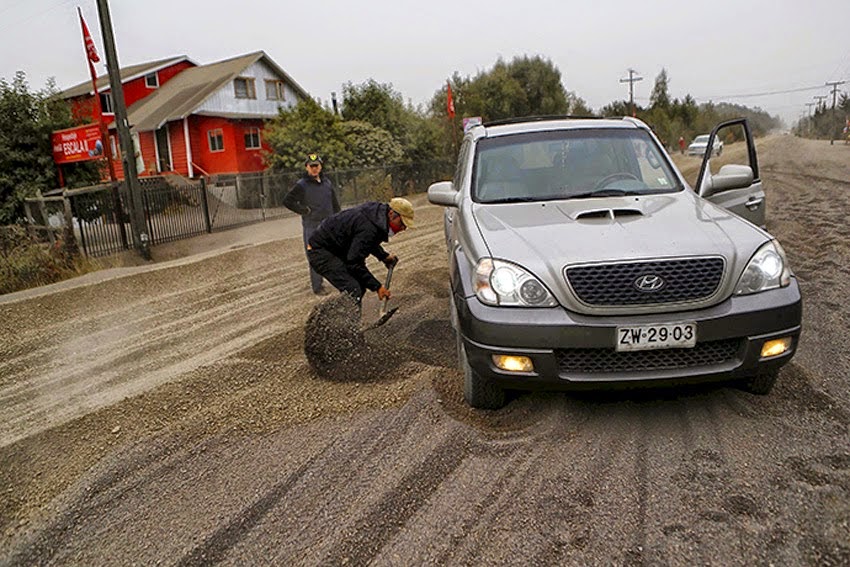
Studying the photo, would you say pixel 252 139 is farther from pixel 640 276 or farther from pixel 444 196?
pixel 640 276

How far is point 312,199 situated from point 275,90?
31730 millimetres

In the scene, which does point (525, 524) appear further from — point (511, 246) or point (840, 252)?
point (840, 252)

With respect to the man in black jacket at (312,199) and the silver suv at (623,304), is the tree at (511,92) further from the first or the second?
the silver suv at (623,304)

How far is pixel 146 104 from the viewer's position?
37719mm

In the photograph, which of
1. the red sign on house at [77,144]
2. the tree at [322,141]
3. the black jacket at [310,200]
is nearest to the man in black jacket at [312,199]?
the black jacket at [310,200]

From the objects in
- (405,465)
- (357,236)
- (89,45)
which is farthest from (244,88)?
(405,465)

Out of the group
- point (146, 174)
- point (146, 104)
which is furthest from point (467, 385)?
point (146, 104)

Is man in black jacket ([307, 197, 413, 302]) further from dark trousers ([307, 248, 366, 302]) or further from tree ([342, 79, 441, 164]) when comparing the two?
tree ([342, 79, 441, 164])

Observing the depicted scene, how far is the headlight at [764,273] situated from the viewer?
11.4ft

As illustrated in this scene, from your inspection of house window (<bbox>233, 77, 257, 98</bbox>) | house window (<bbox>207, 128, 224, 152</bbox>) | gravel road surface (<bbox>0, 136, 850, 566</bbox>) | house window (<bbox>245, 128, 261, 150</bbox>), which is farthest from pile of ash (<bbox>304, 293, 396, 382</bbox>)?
house window (<bbox>233, 77, 257, 98</bbox>)

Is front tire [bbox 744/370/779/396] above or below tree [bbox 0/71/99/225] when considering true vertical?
below

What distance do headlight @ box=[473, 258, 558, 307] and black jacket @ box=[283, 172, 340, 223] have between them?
16.5 feet

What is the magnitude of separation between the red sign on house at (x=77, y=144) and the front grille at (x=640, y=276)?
14.6 meters

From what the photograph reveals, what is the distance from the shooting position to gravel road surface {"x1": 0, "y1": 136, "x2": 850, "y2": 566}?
109 inches
